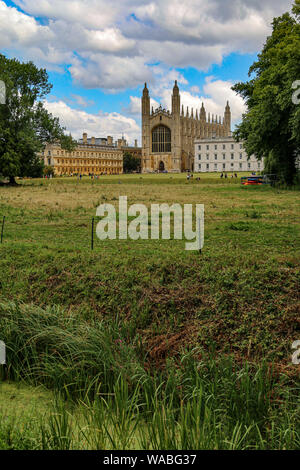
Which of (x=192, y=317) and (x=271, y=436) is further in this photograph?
(x=192, y=317)

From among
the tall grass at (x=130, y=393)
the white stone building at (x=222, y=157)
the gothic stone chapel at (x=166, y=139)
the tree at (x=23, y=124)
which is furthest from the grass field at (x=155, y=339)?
the gothic stone chapel at (x=166, y=139)

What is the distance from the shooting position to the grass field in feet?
16.0

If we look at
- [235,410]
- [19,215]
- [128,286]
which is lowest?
[235,410]

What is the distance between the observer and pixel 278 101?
867 inches

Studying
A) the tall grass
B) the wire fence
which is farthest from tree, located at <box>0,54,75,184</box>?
the tall grass

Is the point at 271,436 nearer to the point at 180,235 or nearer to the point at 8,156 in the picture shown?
the point at 180,235

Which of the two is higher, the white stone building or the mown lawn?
the white stone building

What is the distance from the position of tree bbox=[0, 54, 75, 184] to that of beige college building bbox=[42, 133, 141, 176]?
56.6 metres

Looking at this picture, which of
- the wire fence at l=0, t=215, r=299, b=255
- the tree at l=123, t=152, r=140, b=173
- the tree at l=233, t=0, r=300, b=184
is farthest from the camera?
the tree at l=123, t=152, r=140, b=173

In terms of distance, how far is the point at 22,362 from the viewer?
6.95 meters

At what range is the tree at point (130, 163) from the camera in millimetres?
111250

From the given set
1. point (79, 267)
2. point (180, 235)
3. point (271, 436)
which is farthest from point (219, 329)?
point (180, 235)

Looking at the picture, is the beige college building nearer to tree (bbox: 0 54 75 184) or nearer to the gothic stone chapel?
the gothic stone chapel

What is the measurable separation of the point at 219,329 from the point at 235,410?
82.9 inches
